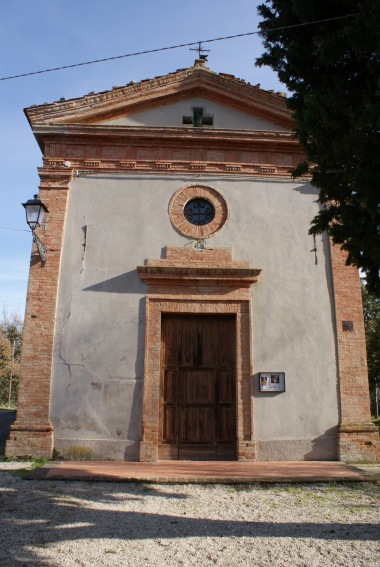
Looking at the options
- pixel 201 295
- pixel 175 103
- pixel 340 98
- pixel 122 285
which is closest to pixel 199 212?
pixel 201 295

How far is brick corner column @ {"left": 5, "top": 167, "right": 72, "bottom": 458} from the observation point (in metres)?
8.09

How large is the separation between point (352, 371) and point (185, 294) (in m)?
3.23

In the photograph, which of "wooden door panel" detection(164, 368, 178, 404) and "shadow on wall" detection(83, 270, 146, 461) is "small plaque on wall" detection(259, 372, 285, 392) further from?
"shadow on wall" detection(83, 270, 146, 461)

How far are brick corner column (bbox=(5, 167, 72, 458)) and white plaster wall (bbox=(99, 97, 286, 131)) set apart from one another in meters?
1.71

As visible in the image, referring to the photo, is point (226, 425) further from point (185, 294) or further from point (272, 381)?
point (185, 294)

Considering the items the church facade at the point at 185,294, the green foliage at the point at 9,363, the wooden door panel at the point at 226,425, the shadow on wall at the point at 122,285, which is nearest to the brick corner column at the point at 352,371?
the church facade at the point at 185,294

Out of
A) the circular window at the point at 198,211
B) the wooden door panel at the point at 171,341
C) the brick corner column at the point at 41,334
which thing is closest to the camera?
the brick corner column at the point at 41,334

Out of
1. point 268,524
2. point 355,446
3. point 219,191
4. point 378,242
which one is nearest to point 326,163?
point 378,242

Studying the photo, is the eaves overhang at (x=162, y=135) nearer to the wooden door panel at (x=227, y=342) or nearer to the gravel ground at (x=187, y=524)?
the wooden door panel at (x=227, y=342)

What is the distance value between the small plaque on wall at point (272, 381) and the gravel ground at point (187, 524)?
2199mm

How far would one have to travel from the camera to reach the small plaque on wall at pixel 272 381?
845 centimetres

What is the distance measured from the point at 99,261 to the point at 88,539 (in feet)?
17.7

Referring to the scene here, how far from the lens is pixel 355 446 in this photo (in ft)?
27.1

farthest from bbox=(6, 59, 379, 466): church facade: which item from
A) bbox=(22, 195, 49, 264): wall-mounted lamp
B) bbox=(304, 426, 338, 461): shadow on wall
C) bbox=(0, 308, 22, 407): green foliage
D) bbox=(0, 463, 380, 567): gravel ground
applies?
bbox=(0, 308, 22, 407): green foliage
